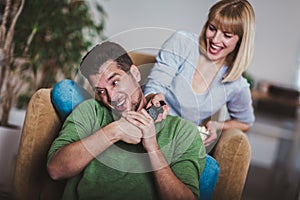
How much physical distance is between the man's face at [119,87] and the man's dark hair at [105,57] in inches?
0.5

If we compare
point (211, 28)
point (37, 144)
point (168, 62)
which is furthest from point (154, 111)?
point (37, 144)

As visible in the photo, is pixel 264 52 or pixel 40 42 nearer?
pixel 264 52

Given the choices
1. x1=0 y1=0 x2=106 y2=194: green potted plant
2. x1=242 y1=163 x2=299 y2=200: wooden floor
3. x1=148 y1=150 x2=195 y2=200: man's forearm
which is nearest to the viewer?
x1=148 y1=150 x2=195 y2=200: man's forearm

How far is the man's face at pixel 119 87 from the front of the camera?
3.72ft

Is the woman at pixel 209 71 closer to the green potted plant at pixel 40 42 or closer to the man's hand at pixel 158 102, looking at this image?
the man's hand at pixel 158 102

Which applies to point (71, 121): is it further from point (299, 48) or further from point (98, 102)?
point (299, 48)

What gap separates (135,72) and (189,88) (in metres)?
0.14

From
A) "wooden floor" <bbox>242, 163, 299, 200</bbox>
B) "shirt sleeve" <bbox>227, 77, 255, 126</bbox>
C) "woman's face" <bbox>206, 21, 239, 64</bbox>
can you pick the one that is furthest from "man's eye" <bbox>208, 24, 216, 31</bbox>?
"wooden floor" <bbox>242, 163, 299, 200</bbox>

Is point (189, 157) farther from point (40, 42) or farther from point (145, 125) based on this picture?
point (40, 42)

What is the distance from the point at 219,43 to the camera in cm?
113

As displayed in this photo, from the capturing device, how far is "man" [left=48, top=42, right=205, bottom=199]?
1097 millimetres

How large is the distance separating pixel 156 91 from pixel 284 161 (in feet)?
1.25

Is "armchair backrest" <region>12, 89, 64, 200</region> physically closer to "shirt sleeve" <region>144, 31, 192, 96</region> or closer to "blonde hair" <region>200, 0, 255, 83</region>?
"shirt sleeve" <region>144, 31, 192, 96</region>

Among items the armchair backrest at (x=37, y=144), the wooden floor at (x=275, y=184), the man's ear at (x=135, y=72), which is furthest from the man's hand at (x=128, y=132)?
the wooden floor at (x=275, y=184)
